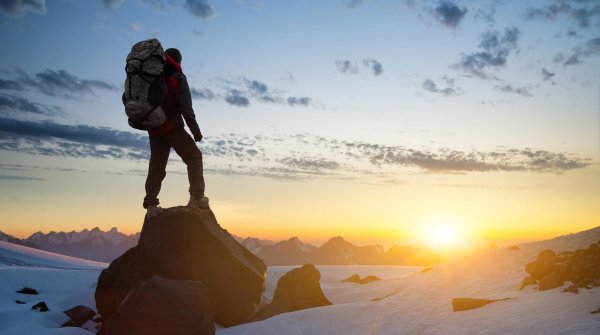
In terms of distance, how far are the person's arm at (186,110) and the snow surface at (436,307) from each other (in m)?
4.70

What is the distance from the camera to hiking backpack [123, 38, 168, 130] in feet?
24.1

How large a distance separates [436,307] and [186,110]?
7.40m

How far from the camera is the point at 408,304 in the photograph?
934cm

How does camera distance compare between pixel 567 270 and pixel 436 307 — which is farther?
pixel 436 307

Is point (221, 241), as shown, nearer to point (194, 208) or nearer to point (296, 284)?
point (194, 208)

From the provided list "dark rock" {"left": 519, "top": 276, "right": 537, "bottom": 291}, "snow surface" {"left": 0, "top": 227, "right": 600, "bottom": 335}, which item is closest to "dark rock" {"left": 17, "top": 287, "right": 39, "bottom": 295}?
"snow surface" {"left": 0, "top": 227, "right": 600, "bottom": 335}

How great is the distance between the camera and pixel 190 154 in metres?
8.74

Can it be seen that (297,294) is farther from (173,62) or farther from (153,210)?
(173,62)

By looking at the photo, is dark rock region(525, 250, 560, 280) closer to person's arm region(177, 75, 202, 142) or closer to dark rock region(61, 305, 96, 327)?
person's arm region(177, 75, 202, 142)

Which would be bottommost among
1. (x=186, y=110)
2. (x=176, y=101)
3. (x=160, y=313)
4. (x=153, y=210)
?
(x=160, y=313)

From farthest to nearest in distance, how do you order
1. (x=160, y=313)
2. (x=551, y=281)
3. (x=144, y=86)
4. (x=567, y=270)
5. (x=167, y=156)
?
(x=167, y=156) < (x=567, y=270) < (x=551, y=281) < (x=144, y=86) < (x=160, y=313)

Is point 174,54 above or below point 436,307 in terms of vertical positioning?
above

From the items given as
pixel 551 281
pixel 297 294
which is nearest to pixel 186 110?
pixel 297 294

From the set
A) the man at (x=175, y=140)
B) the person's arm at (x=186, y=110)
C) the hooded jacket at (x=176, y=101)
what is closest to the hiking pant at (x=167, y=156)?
the man at (x=175, y=140)
